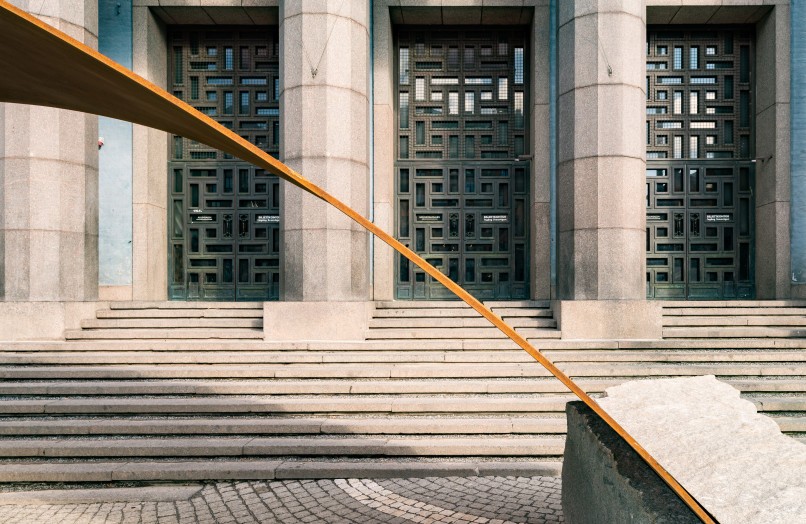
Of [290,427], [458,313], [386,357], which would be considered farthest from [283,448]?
[458,313]

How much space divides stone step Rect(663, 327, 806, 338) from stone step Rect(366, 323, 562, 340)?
2.06 m

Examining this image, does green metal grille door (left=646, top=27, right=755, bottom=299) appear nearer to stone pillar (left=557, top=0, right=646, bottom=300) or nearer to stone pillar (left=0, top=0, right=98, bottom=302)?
stone pillar (left=557, top=0, right=646, bottom=300)

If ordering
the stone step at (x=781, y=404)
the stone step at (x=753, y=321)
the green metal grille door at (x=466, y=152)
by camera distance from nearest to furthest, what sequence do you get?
the stone step at (x=781, y=404)
the stone step at (x=753, y=321)
the green metal grille door at (x=466, y=152)

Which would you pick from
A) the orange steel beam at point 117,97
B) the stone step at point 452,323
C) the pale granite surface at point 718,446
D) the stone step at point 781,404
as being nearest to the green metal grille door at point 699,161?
the stone step at point 452,323

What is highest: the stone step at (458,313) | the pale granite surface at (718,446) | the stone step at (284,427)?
the stone step at (458,313)

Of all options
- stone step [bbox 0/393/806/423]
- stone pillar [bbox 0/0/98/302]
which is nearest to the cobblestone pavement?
stone step [bbox 0/393/806/423]

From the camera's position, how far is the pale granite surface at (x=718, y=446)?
262 centimetres

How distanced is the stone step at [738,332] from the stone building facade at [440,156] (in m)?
1.21

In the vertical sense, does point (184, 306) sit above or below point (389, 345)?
above

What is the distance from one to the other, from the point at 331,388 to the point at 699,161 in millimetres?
9876

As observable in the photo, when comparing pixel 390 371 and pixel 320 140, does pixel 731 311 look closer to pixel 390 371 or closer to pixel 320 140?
pixel 390 371

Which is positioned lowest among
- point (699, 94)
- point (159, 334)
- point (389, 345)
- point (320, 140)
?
point (389, 345)

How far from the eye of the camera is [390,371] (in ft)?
26.3

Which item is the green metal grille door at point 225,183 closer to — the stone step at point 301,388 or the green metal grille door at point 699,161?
the stone step at point 301,388
